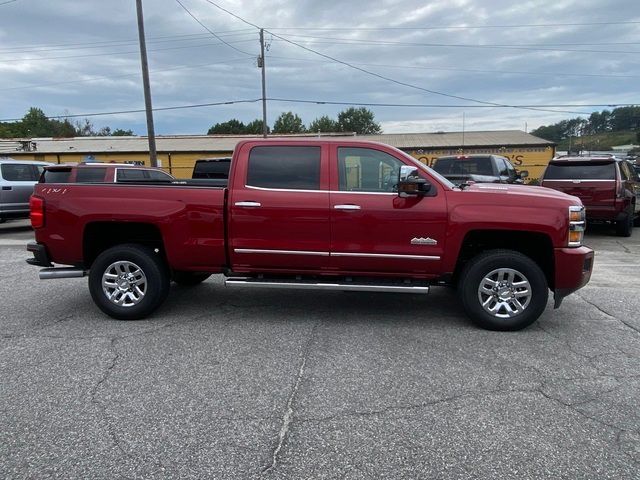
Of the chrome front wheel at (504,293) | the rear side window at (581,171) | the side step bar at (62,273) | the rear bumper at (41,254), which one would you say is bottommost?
the chrome front wheel at (504,293)

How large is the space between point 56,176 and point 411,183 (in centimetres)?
997

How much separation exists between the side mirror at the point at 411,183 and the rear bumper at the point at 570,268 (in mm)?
1446

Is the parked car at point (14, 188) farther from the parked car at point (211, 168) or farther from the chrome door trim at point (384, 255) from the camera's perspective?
the chrome door trim at point (384, 255)

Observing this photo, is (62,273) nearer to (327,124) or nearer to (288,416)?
(288,416)

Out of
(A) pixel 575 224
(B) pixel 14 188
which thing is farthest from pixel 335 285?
(B) pixel 14 188

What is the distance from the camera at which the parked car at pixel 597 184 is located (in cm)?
1134

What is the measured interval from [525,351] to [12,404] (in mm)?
4187

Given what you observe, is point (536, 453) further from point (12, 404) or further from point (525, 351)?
point (12, 404)

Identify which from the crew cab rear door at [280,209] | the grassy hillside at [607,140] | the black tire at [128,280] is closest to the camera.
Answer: the crew cab rear door at [280,209]

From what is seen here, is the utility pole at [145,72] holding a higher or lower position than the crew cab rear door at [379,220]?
higher

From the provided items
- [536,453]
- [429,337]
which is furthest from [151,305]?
[536,453]

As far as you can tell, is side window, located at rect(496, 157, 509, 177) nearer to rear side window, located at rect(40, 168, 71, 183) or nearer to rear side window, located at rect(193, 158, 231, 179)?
rear side window, located at rect(193, 158, 231, 179)

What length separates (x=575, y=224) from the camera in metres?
5.05

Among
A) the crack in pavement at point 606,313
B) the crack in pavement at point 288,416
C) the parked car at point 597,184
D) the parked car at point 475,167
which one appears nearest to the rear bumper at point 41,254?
the crack in pavement at point 288,416
